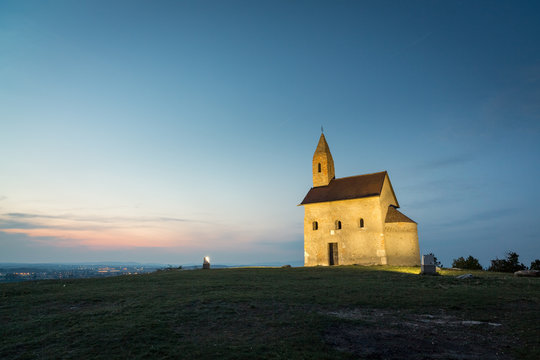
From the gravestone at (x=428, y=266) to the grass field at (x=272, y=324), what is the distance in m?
7.73

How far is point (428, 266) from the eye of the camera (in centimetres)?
2198

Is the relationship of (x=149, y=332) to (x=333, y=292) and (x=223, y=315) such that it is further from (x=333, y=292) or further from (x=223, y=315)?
(x=333, y=292)

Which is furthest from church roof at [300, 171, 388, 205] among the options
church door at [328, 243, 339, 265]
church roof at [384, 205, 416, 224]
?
church door at [328, 243, 339, 265]

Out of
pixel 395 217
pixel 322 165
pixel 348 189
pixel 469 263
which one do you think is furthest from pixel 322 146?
pixel 469 263

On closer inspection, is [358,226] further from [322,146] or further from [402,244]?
[322,146]

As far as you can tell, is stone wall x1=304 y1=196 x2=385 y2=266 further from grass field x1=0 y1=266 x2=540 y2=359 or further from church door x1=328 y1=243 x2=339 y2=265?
grass field x1=0 y1=266 x2=540 y2=359

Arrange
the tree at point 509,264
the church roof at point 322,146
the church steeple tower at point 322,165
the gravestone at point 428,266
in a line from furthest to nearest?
the church roof at point 322,146
the church steeple tower at point 322,165
the tree at point 509,264
the gravestone at point 428,266

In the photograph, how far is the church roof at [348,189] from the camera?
33719 millimetres

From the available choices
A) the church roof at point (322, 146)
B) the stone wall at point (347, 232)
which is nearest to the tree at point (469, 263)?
the stone wall at point (347, 232)

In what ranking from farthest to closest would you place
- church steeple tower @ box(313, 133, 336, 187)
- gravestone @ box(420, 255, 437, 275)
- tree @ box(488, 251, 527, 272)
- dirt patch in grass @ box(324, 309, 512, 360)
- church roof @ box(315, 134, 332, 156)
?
church roof @ box(315, 134, 332, 156)
church steeple tower @ box(313, 133, 336, 187)
tree @ box(488, 251, 527, 272)
gravestone @ box(420, 255, 437, 275)
dirt patch in grass @ box(324, 309, 512, 360)

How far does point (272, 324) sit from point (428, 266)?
1742cm

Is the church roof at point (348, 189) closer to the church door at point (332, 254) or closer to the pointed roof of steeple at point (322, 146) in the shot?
the pointed roof of steeple at point (322, 146)

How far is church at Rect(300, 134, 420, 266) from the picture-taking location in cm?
3155

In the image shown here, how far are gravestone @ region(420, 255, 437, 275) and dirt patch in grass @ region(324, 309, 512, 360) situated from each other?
1308cm
